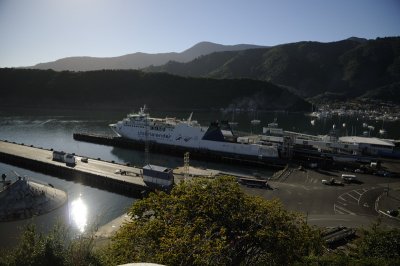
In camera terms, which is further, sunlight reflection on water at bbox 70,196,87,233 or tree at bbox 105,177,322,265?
sunlight reflection on water at bbox 70,196,87,233

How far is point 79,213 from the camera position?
3139cm

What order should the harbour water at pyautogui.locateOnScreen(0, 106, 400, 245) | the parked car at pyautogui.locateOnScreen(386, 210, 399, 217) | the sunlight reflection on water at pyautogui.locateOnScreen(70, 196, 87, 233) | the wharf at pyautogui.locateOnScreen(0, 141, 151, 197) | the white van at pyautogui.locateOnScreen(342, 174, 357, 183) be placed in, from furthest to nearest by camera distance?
1. the white van at pyautogui.locateOnScreen(342, 174, 357, 183)
2. the wharf at pyautogui.locateOnScreen(0, 141, 151, 197)
3. the harbour water at pyautogui.locateOnScreen(0, 106, 400, 245)
4. the sunlight reflection on water at pyautogui.locateOnScreen(70, 196, 87, 233)
5. the parked car at pyautogui.locateOnScreen(386, 210, 399, 217)

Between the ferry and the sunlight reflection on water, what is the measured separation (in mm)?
18550

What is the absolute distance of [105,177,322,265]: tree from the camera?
13.4 meters

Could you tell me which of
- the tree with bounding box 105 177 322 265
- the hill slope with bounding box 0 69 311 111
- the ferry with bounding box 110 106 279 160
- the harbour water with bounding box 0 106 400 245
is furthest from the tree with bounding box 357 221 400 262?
the hill slope with bounding box 0 69 311 111

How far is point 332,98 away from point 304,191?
172 meters

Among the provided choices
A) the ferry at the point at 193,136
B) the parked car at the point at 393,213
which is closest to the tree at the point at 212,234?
the parked car at the point at 393,213

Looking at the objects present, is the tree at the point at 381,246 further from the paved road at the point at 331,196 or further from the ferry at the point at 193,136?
the ferry at the point at 193,136

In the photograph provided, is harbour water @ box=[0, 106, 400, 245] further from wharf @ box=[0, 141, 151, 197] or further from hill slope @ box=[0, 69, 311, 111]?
hill slope @ box=[0, 69, 311, 111]

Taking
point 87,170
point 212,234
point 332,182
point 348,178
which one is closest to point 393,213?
point 332,182

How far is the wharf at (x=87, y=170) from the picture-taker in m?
37.1

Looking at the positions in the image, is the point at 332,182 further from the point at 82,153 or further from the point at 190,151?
the point at 82,153

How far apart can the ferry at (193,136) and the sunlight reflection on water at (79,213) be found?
60.9 ft

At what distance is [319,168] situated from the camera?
1766 inches
